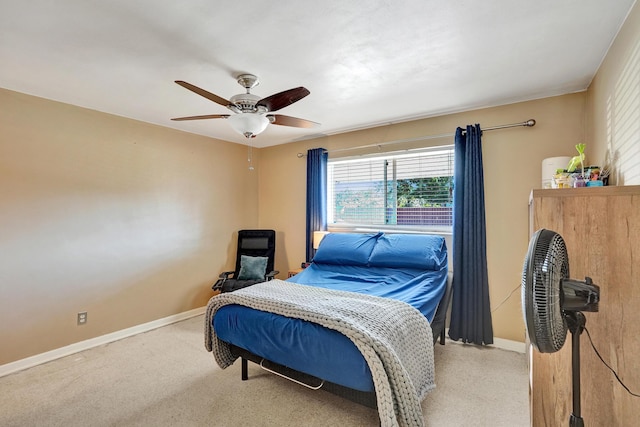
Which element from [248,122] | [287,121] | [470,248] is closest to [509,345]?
[470,248]

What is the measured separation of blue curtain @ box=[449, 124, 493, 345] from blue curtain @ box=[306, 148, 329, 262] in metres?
1.67

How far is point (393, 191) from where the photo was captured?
3691mm

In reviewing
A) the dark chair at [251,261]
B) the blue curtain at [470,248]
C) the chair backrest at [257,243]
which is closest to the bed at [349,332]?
the blue curtain at [470,248]

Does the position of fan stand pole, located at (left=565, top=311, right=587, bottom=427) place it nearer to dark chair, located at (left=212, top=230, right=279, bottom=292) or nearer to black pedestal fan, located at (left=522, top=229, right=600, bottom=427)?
black pedestal fan, located at (left=522, top=229, right=600, bottom=427)

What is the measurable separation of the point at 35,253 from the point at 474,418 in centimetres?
379

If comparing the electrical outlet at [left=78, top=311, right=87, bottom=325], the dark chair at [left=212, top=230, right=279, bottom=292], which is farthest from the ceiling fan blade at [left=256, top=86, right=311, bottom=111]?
the electrical outlet at [left=78, top=311, right=87, bottom=325]

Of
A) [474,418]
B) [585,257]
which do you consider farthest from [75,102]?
[474,418]

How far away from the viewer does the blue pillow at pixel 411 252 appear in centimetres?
288

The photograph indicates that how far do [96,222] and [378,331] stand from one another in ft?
10.1

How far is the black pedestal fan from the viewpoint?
3.09ft

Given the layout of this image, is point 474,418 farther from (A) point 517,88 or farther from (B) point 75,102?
(B) point 75,102

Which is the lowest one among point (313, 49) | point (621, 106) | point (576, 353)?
point (576, 353)

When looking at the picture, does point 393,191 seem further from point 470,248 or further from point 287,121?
point 287,121

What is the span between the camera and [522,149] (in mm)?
2803
